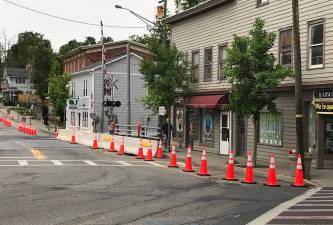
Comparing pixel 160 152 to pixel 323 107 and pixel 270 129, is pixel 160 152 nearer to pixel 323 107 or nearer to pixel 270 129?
pixel 270 129

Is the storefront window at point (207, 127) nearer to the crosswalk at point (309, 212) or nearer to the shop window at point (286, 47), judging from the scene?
the shop window at point (286, 47)

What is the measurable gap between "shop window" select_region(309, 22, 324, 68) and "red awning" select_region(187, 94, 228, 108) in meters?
5.90

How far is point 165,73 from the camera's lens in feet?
94.6

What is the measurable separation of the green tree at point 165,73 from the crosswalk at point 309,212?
16.1 meters

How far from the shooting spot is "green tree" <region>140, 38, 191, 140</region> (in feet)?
93.4

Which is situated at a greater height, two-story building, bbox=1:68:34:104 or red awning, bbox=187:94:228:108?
two-story building, bbox=1:68:34:104

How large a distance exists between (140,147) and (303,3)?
9.50 metres

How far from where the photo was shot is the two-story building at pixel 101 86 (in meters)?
53.0

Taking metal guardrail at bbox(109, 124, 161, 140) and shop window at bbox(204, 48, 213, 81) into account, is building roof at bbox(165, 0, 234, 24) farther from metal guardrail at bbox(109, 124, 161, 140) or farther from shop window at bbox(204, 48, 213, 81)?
metal guardrail at bbox(109, 124, 161, 140)

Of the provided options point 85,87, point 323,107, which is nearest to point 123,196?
point 323,107

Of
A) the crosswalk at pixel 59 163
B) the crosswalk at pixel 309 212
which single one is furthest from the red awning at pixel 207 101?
the crosswalk at pixel 309 212

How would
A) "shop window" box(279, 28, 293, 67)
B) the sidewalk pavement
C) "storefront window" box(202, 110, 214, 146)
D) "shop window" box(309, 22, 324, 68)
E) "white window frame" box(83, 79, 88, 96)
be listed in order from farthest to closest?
"white window frame" box(83, 79, 88, 96)
"storefront window" box(202, 110, 214, 146)
"shop window" box(279, 28, 293, 67)
"shop window" box(309, 22, 324, 68)
the sidewalk pavement

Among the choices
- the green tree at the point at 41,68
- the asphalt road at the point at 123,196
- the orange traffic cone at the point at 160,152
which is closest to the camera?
the asphalt road at the point at 123,196

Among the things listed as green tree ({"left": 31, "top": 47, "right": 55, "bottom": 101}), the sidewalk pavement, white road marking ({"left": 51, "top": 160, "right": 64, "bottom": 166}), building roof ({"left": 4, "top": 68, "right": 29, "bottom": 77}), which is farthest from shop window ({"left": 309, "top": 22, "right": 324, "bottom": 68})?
building roof ({"left": 4, "top": 68, "right": 29, "bottom": 77})
